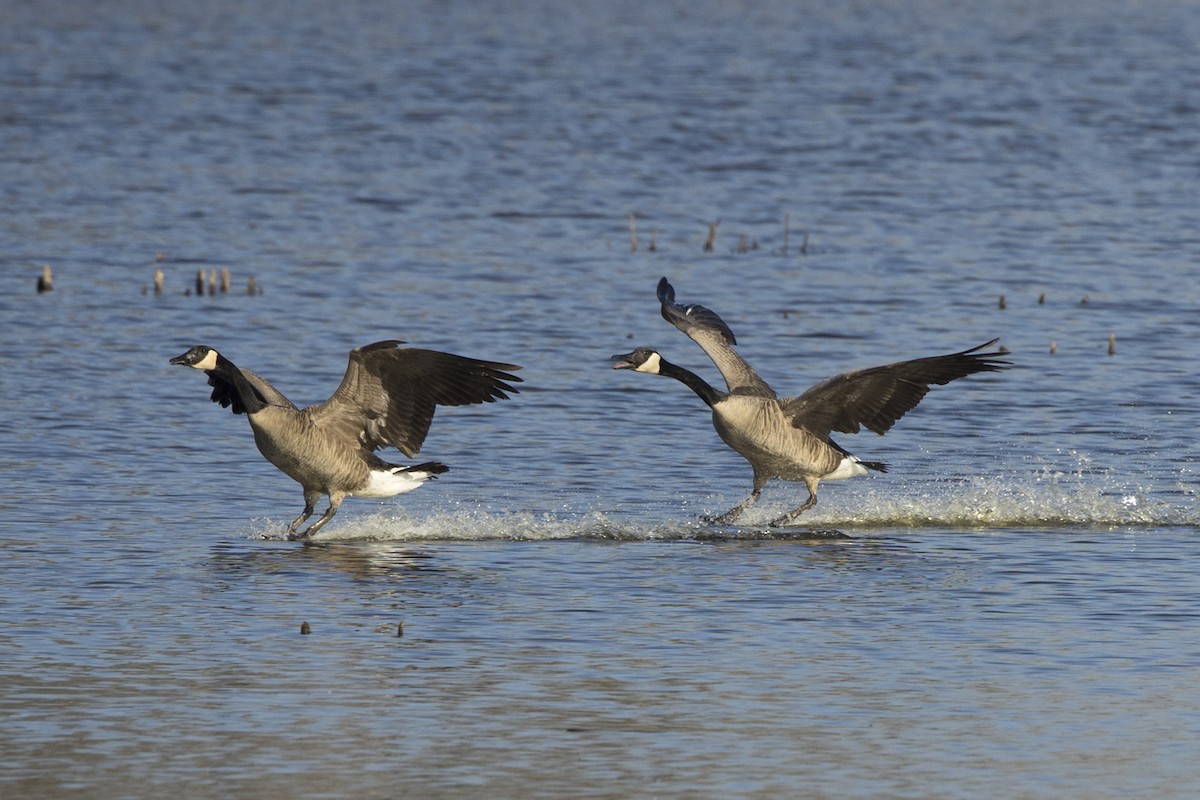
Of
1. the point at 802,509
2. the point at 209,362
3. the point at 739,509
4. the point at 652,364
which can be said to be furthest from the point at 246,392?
the point at 802,509

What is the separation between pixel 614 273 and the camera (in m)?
24.6

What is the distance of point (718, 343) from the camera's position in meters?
14.7

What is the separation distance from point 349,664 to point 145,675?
3.19 feet

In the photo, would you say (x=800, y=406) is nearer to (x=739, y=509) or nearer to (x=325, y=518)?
(x=739, y=509)

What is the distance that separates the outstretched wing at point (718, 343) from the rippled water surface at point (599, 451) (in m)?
0.94

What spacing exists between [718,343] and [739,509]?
4.68 ft

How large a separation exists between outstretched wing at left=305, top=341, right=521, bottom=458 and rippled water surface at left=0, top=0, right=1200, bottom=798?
0.67 m

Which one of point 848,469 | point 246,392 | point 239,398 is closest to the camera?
point 246,392

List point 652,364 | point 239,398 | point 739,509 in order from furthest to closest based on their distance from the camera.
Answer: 1. point 652,364
2. point 739,509
3. point 239,398

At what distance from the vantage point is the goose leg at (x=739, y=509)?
1383cm

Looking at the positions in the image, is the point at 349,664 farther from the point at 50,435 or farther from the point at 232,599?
the point at 50,435

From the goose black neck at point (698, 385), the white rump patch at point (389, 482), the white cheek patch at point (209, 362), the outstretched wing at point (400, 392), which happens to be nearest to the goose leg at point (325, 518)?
the white rump patch at point (389, 482)

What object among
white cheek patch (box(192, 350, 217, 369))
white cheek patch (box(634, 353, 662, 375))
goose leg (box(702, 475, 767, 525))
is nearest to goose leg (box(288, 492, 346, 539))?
white cheek patch (box(192, 350, 217, 369))

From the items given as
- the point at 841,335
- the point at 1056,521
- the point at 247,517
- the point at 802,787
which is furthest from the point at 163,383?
the point at 802,787
